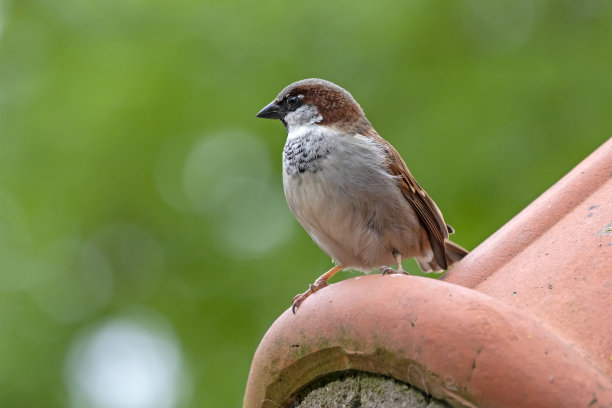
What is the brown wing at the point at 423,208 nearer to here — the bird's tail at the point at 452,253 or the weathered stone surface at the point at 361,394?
the bird's tail at the point at 452,253

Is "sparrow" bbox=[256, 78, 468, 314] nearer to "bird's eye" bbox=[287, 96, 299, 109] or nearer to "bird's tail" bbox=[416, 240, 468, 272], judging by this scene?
"bird's tail" bbox=[416, 240, 468, 272]

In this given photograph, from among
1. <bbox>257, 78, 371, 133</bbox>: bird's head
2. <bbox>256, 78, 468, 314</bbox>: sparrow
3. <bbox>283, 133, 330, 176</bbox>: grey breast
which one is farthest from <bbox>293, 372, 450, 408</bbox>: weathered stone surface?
<bbox>257, 78, 371, 133</bbox>: bird's head

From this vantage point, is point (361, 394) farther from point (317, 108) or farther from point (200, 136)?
point (200, 136)

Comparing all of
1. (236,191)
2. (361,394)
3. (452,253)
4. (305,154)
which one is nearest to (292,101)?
(305,154)

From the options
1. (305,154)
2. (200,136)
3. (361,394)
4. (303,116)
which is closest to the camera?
(361,394)

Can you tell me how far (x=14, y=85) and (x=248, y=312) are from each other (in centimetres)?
234

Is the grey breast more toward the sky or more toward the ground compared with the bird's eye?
more toward the ground

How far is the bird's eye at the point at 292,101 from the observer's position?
2867 mm

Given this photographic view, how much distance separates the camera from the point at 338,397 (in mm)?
1573

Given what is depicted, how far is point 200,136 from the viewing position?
4.88 meters

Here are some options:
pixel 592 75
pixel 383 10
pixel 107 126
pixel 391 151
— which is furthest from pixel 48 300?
pixel 592 75

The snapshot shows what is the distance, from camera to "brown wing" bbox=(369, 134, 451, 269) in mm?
2473

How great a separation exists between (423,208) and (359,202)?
0.26 metres

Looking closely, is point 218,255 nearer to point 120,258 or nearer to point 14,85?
point 120,258
